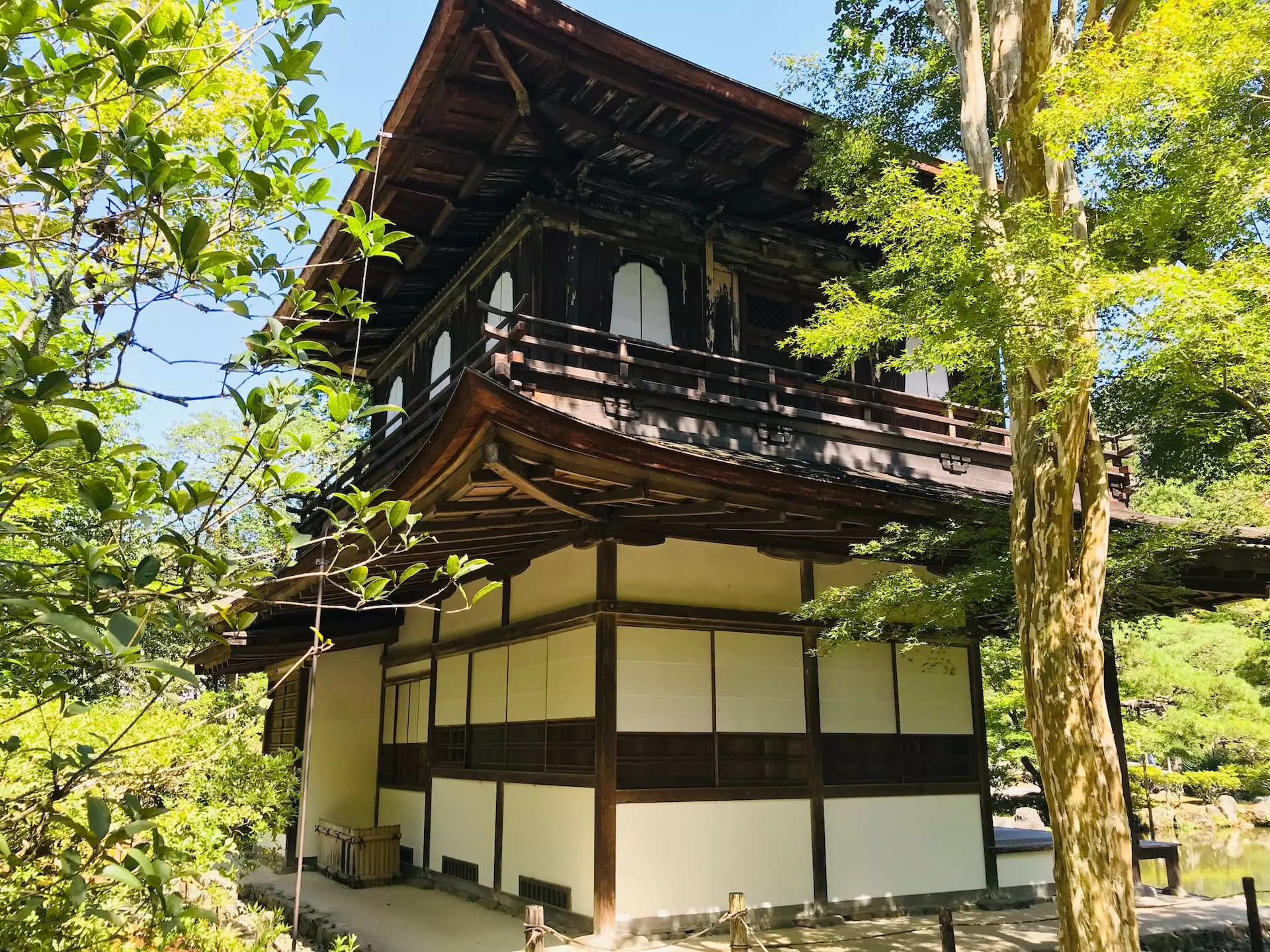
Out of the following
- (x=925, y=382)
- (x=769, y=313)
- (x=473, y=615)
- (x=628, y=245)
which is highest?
(x=628, y=245)

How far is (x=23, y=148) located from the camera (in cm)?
205

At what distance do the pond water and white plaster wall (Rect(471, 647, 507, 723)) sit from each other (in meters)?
9.34

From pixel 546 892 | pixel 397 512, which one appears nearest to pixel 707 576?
pixel 546 892

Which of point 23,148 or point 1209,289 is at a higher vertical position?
point 1209,289

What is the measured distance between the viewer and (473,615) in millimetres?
10258

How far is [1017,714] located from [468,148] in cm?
1545

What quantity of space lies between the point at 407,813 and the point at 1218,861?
51.8 feet

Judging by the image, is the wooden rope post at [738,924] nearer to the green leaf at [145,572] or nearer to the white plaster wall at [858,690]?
the white plaster wall at [858,690]

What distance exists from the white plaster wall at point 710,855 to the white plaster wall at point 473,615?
3009 millimetres

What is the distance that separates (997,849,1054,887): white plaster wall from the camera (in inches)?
364

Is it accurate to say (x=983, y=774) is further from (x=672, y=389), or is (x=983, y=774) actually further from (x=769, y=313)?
(x=769, y=313)

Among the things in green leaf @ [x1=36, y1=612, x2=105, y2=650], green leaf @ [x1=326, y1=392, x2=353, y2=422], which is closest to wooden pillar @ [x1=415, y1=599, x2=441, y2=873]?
green leaf @ [x1=326, y1=392, x2=353, y2=422]

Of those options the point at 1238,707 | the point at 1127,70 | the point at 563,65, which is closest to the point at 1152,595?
the point at 1127,70

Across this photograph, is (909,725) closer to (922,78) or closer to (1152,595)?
(1152,595)
